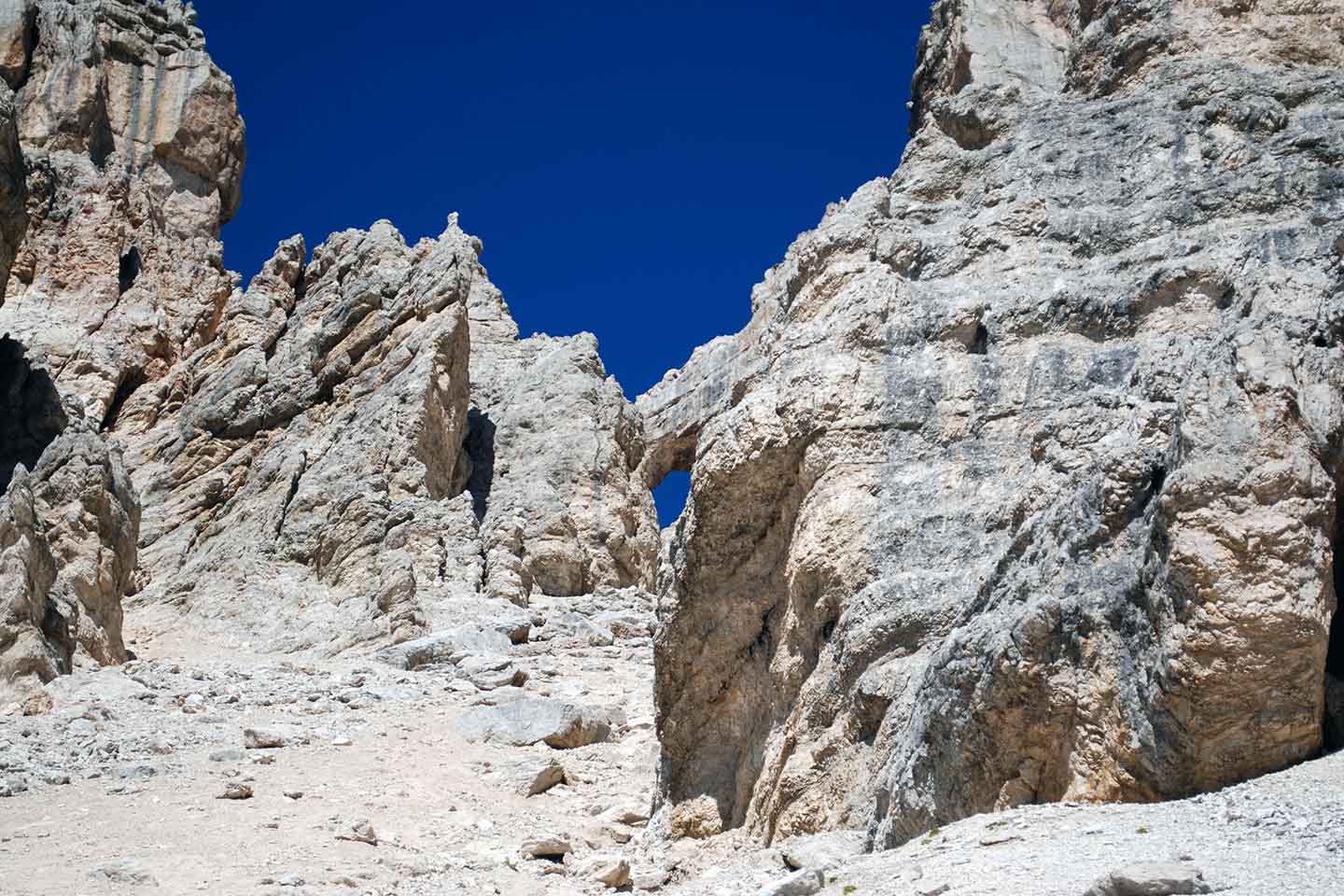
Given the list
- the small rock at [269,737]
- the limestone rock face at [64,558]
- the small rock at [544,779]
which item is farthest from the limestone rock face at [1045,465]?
the limestone rock face at [64,558]

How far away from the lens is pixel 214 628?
34.4 metres

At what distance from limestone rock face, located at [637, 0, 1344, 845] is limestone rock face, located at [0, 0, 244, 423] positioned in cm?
3609

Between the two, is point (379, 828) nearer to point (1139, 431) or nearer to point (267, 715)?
A: point (267, 715)

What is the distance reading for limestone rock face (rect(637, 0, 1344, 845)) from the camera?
327 inches

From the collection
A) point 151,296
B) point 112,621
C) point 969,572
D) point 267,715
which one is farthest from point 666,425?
point 969,572

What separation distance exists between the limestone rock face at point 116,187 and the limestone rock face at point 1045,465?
36.1 m

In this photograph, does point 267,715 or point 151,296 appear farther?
point 151,296

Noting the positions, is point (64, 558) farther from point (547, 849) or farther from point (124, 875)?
point (547, 849)

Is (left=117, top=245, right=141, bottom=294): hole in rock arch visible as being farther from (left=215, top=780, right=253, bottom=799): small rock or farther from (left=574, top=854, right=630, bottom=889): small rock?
(left=574, top=854, right=630, bottom=889): small rock

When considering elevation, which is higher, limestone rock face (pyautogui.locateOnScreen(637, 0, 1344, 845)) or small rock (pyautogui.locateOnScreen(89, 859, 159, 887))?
limestone rock face (pyautogui.locateOnScreen(637, 0, 1344, 845))

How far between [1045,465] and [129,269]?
165 ft

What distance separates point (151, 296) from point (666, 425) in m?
19.6

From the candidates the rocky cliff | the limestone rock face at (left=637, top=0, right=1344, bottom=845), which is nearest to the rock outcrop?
the rocky cliff

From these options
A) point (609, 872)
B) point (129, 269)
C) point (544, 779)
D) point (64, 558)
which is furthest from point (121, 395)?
point (609, 872)
